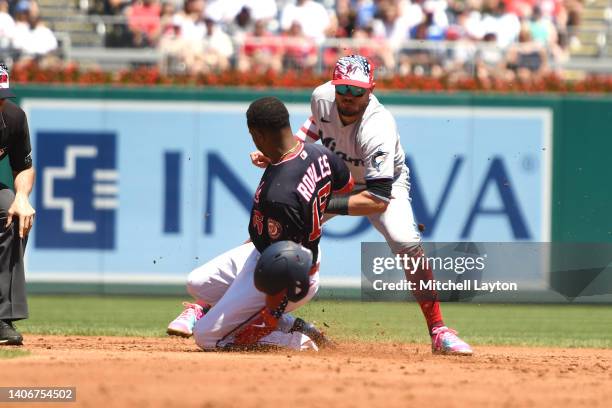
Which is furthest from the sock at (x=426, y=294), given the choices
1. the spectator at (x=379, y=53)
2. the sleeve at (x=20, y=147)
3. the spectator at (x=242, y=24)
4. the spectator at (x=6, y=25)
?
the spectator at (x=6, y=25)

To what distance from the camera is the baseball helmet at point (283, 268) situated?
24.3 ft

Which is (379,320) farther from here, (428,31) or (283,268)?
(428,31)

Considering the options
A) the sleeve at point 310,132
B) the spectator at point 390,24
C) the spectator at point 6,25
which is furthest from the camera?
the spectator at point 390,24

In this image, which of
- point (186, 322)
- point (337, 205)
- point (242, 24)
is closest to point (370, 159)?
point (337, 205)

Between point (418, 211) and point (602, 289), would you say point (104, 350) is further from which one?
point (418, 211)

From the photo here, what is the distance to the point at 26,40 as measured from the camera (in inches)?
613

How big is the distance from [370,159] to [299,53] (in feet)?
24.3

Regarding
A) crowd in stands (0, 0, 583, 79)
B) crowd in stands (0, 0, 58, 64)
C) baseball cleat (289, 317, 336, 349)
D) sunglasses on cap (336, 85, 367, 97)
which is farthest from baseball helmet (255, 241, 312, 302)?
crowd in stands (0, 0, 58, 64)

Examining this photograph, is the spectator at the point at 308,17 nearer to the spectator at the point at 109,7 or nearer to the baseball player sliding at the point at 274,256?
the spectator at the point at 109,7

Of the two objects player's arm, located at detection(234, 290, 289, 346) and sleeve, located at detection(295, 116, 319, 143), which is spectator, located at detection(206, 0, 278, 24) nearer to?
sleeve, located at detection(295, 116, 319, 143)

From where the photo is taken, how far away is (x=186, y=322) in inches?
330

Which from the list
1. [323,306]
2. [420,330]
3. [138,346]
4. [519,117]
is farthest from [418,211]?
[138,346]

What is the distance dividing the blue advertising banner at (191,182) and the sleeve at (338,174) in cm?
617
